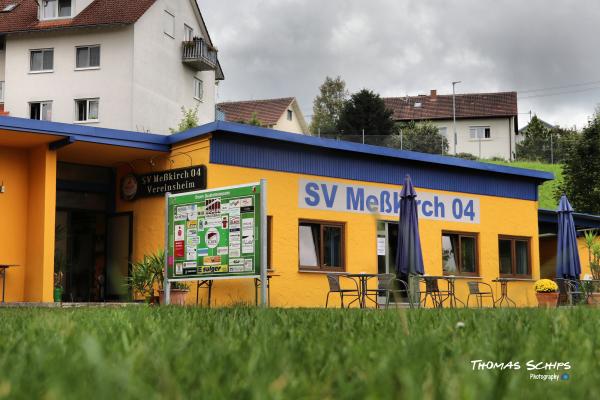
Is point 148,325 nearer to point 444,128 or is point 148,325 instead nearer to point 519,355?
point 519,355

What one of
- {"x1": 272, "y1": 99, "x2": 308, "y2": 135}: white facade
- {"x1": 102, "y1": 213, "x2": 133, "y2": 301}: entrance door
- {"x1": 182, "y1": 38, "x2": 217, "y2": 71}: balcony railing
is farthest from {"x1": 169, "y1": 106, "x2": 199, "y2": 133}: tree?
{"x1": 272, "y1": 99, "x2": 308, "y2": 135}: white facade

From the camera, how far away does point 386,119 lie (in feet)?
198

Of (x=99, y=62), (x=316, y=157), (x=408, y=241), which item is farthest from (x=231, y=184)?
(x=99, y=62)

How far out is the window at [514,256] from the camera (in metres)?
22.2

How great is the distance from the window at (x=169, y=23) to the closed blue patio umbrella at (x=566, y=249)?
978 inches

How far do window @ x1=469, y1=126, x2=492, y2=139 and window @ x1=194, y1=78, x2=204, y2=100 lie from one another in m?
33.7

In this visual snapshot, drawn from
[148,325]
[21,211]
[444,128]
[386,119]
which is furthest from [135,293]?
[444,128]

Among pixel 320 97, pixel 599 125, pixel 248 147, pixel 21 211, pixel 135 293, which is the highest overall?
pixel 320 97

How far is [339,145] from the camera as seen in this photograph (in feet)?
60.5

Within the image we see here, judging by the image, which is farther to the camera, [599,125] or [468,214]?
[599,125]

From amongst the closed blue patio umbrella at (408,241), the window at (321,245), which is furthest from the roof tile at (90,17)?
the closed blue patio umbrella at (408,241)

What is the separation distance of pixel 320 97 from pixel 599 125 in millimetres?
44450

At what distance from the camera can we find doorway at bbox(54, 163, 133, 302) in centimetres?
1870

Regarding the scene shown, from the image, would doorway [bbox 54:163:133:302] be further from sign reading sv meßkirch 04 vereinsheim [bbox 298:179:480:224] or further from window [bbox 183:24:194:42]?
window [bbox 183:24:194:42]
